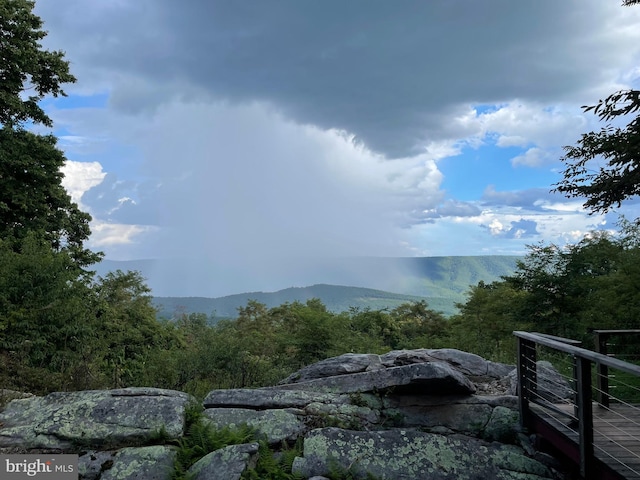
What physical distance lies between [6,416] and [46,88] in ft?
57.3

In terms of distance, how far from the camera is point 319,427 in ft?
22.5

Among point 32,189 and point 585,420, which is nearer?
point 585,420

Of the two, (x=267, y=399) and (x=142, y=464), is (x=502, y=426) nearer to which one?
(x=267, y=399)

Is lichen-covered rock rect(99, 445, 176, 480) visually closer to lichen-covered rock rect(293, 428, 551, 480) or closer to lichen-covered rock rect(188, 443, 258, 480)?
lichen-covered rock rect(188, 443, 258, 480)

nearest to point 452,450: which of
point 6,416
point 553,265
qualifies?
point 6,416

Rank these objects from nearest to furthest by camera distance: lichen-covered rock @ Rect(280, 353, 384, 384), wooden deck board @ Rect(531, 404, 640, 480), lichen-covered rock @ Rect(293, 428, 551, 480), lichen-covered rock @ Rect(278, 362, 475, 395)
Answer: wooden deck board @ Rect(531, 404, 640, 480), lichen-covered rock @ Rect(293, 428, 551, 480), lichen-covered rock @ Rect(278, 362, 475, 395), lichen-covered rock @ Rect(280, 353, 384, 384)

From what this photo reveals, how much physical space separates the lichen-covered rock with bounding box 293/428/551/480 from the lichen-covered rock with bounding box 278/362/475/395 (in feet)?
3.33

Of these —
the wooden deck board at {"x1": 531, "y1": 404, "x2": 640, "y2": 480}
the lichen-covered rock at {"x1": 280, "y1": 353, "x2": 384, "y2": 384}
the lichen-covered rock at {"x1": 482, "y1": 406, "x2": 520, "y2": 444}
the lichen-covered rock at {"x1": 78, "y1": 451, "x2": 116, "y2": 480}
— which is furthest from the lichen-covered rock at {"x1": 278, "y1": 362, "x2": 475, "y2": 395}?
the lichen-covered rock at {"x1": 78, "y1": 451, "x2": 116, "y2": 480}

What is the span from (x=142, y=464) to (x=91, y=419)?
1.41 m

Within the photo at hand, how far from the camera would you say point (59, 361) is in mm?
11703

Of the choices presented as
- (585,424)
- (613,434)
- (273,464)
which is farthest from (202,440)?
(613,434)

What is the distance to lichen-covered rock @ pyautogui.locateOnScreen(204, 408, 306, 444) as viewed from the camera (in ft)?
21.6

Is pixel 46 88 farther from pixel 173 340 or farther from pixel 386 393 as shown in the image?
pixel 386 393

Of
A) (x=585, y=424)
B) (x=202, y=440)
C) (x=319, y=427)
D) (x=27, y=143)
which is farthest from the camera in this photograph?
(x=27, y=143)
